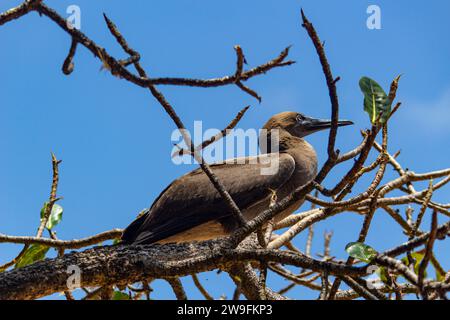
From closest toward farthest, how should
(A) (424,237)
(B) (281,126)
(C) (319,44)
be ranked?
(A) (424,237)
(C) (319,44)
(B) (281,126)

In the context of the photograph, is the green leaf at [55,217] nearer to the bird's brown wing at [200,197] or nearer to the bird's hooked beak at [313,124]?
the bird's brown wing at [200,197]

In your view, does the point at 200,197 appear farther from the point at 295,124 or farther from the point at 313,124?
the point at 313,124

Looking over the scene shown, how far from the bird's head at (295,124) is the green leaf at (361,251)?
4250mm

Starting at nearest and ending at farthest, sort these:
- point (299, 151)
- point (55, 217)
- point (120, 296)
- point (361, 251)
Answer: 1. point (361, 251)
2. point (120, 296)
3. point (55, 217)
4. point (299, 151)

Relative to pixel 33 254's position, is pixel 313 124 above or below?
above

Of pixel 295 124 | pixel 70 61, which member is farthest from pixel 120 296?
pixel 295 124

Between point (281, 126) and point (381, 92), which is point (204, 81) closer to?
point (381, 92)

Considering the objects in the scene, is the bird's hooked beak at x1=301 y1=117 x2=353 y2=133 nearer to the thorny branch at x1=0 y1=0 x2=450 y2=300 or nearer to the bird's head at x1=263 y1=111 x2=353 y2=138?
the bird's head at x1=263 y1=111 x2=353 y2=138

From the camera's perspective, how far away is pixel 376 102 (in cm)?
379

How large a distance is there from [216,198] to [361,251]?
2.67 metres

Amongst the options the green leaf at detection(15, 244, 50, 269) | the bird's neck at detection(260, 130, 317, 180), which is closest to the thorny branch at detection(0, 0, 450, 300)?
the green leaf at detection(15, 244, 50, 269)

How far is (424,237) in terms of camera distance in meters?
3.18
